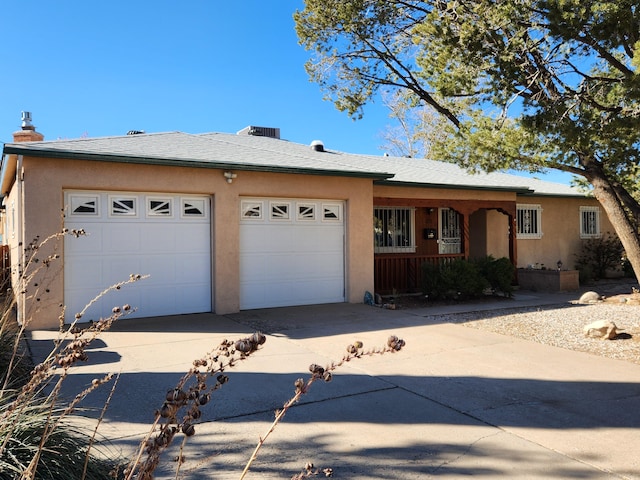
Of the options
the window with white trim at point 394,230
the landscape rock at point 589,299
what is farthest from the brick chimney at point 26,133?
the landscape rock at point 589,299

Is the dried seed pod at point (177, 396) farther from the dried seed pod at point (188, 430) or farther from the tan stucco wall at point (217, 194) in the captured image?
the tan stucco wall at point (217, 194)

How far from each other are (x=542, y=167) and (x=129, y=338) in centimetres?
782

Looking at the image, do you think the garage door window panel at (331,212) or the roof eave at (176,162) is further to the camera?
the garage door window panel at (331,212)

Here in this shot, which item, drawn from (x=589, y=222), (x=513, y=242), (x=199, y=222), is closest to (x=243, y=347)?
(x=199, y=222)

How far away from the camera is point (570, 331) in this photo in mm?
8641

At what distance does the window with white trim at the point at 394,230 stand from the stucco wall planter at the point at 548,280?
3.46 m

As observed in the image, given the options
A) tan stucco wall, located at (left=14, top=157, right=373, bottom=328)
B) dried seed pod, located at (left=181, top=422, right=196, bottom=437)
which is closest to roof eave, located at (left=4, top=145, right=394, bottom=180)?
tan stucco wall, located at (left=14, top=157, right=373, bottom=328)

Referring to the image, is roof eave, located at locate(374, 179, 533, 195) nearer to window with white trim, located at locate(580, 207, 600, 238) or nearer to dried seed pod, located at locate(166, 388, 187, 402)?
window with white trim, located at locate(580, 207, 600, 238)

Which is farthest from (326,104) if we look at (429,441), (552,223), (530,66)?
(552,223)

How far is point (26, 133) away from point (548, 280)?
16.2 metres

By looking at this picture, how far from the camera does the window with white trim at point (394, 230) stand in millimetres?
14587

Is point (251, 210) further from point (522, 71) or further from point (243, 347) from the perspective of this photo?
point (243, 347)

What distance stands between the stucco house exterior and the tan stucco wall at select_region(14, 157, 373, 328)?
0.9 inches

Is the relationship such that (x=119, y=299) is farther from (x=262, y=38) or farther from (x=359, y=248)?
(x=262, y=38)
